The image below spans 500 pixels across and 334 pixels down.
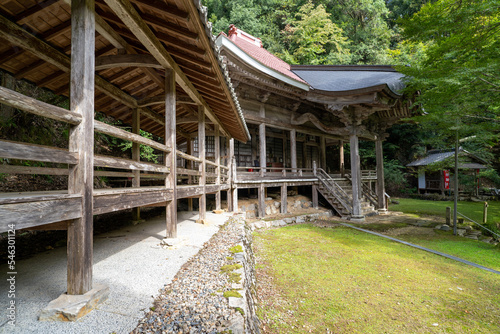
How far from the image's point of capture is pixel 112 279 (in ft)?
8.38

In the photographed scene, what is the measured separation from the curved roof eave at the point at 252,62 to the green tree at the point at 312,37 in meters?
11.6

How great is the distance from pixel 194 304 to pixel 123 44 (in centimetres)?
413

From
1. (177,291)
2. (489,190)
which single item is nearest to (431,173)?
(489,190)

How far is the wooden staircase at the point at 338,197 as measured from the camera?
11289 mm

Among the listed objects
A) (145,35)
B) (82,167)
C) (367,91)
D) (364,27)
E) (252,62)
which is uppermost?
(364,27)

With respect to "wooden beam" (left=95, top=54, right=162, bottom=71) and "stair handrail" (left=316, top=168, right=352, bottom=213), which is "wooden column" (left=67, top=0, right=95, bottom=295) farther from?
"stair handrail" (left=316, top=168, right=352, bottom=213)

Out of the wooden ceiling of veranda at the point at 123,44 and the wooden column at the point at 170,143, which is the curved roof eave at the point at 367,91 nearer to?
the wooden ceiling of veranda at the point at 123,44

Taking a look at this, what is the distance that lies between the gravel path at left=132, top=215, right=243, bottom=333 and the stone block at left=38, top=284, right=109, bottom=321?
47cm

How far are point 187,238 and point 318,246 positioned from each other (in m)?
4.08

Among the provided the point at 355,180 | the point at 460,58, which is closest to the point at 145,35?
the point at 460,58

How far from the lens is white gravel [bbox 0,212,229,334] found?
5.61 ft

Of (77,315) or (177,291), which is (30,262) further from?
(177,291)

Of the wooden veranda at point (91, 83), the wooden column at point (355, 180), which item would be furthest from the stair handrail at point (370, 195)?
the wooden veranda at point (91, 83)

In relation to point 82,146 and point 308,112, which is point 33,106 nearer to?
point 82,146
